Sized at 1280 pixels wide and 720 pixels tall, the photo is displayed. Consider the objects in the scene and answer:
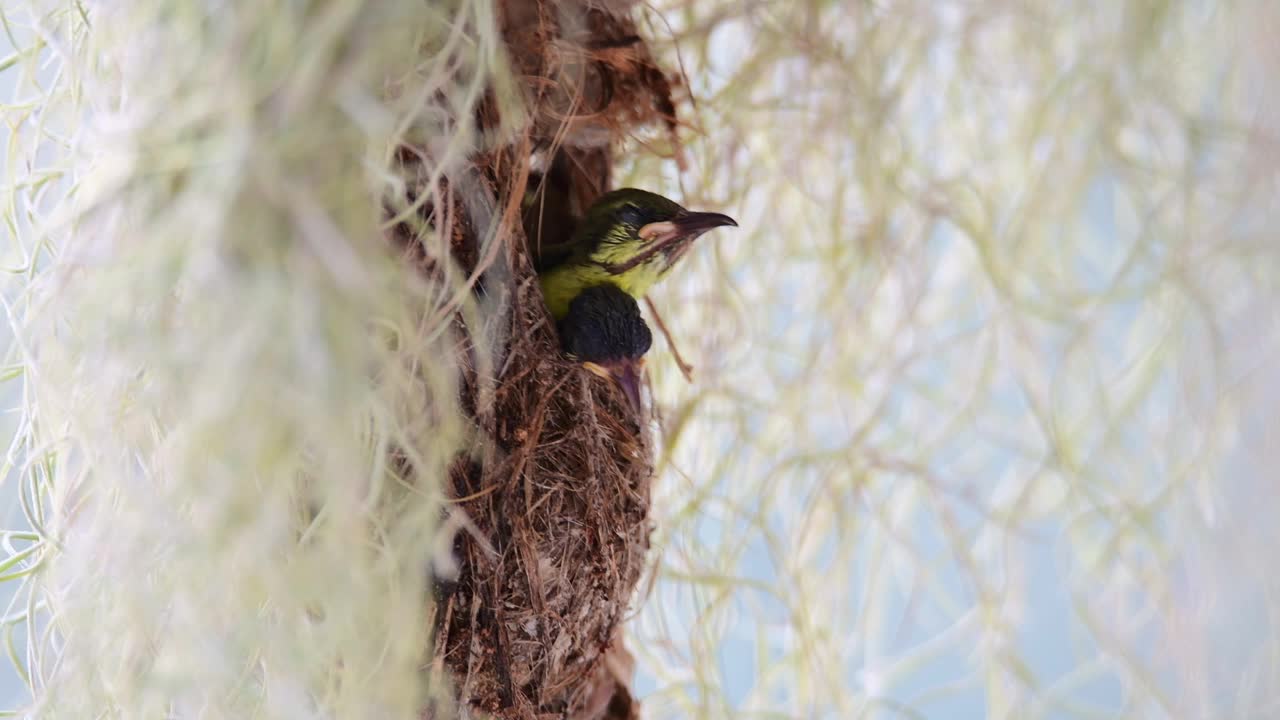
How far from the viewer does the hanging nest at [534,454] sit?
823 millimetres

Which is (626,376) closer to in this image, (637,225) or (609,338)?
(609,338)

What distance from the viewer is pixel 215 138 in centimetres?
52

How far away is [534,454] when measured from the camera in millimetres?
883

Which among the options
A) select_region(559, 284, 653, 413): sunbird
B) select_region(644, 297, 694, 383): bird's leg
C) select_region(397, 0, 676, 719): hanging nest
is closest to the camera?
select_region(397, 0, 676, 719): hanging nest

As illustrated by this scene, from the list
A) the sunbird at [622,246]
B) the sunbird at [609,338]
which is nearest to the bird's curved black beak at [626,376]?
the sunbird at [609,338]

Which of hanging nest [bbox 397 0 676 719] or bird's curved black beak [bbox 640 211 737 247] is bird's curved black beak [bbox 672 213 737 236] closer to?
bird's curved black beak [bbox 640 211 737 247]

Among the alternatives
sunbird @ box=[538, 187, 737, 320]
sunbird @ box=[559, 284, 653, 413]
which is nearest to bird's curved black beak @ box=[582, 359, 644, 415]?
sunbird @ box=[559, 284, 653, 413]

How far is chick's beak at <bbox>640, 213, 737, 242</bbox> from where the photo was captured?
1051mm

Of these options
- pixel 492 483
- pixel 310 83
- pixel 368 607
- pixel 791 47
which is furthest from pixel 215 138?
pixel 791 47

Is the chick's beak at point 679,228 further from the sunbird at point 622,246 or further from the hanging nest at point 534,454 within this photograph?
the hanging nest at point 534,454

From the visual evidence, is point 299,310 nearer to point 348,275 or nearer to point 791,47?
point 348,275

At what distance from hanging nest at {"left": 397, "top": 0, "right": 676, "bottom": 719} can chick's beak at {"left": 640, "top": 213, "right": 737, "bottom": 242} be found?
111 mm

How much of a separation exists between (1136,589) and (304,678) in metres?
0.99

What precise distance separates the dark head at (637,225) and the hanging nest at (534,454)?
0.08m
